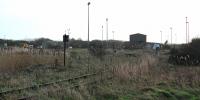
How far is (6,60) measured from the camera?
27297 millimetres

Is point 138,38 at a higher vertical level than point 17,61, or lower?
higher

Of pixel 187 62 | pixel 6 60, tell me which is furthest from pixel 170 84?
pixel 187 62

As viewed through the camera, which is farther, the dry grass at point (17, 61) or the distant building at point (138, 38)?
the distant building at point (138, 38)

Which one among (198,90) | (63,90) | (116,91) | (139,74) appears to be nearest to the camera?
(63,90)

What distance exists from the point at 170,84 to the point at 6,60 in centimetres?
1212

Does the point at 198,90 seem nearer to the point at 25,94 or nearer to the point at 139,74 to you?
the point at 139,74

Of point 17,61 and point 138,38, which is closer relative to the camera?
point 17,61

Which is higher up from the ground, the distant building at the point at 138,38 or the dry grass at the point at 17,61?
the distant building at the point at 138,38

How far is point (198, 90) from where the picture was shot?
18.7 metres

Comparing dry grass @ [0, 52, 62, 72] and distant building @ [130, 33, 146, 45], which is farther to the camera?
distant building @ [130, 33, 146, 45]

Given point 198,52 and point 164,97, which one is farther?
point 198,52

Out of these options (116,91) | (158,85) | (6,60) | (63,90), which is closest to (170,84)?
(158,85)

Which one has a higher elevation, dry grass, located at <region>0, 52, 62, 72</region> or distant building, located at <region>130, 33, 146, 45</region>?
distant building, located at <region>130, 33, 146, 45</region>

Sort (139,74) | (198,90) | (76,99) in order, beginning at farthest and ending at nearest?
1. (139,74)
2. (198,90)
3. (76,99)
